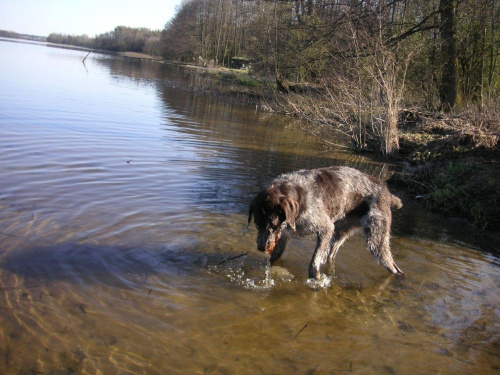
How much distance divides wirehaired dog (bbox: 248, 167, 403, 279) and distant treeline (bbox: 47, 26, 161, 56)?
10175cm

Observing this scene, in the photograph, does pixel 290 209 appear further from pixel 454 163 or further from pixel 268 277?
pixel 454 163

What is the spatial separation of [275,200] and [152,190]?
4.58 m

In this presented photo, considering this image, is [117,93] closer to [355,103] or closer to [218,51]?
[355,103]

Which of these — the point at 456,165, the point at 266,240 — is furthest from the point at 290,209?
the point at 456,165

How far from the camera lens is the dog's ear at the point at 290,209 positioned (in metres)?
5.66

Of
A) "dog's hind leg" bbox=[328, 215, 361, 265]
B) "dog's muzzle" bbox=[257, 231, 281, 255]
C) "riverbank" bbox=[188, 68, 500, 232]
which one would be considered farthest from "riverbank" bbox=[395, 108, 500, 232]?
"dog's muzzle" bbox=[257, 231, 281, 255]

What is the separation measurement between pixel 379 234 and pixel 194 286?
10.4ft

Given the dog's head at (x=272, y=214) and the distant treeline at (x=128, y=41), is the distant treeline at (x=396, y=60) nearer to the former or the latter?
the dog's head at (x=272, y=214)

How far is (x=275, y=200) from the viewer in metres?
5.70

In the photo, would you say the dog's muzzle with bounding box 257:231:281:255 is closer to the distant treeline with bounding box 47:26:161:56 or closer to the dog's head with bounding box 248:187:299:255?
the dog's head with bounding box 248:187:299:255

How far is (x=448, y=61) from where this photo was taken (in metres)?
19.5

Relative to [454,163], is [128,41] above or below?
above

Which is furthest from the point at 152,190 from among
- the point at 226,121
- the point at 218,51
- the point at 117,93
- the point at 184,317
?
the point at 218,51

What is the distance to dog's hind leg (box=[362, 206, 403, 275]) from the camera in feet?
22.0
